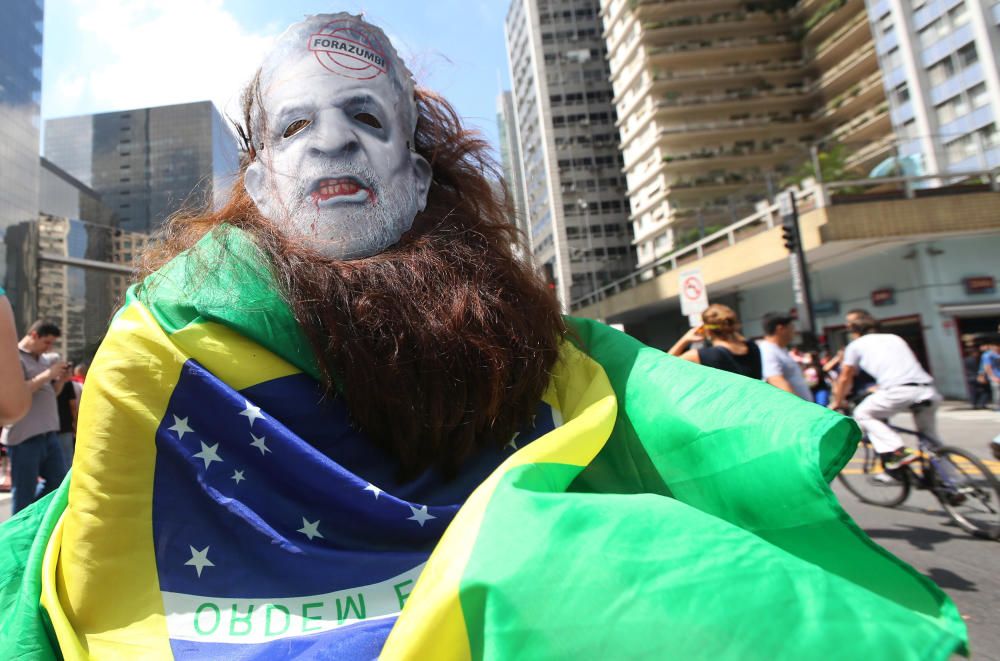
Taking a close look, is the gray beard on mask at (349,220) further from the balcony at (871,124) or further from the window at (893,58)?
the window at (893,58)

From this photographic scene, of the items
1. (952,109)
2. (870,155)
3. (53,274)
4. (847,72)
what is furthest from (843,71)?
(53,274)

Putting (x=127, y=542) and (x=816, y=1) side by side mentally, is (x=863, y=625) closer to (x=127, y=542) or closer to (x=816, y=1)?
(x=127, y=542)

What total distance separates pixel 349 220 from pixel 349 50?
440 millimetres

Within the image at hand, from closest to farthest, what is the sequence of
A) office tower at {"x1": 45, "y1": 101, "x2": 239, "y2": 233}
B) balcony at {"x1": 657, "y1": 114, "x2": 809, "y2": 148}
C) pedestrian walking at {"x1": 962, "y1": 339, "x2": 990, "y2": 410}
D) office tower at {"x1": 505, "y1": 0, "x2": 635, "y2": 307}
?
office tower at {"x1": 45, "y1": 101, "x2": 239, "y2": 233}
pedestrian walking at {"x1": 962, "y1": 339, "x2": 990, "y2": 410}
balcony at {"x1": 657, "y1": 114, "x2": 809, "y2": 148}
office tower at {"x1": 505, "y1": 0, "x2": 635, "y2": 307}

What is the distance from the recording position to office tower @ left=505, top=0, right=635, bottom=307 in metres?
59.0

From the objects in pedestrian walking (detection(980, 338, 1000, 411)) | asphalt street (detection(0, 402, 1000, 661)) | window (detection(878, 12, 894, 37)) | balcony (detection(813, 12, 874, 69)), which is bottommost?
asphalt street (detection(0, 402, 1000, 661))

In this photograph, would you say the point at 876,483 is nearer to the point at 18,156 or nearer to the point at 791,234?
the point at 791,234

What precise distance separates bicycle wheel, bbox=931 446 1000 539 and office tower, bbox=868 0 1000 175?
1176 inches

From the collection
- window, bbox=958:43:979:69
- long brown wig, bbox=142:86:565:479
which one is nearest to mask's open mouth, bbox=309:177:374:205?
long brown wig, bbox=142:86:565:479

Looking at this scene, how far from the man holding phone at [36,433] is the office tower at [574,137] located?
54.5m

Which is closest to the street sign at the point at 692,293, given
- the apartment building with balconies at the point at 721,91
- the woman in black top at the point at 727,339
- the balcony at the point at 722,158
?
the woman in black top at the point at 727,339

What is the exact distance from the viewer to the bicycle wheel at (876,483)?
4.77 m

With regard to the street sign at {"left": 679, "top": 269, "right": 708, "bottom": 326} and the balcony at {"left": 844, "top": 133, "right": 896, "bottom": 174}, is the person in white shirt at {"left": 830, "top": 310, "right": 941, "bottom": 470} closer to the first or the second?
the street sign at {"left": 679, "top": 269, "right": 708, "bottom": 326}

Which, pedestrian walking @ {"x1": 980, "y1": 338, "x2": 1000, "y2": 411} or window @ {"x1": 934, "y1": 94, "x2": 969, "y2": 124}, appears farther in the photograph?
window @ {"x1": 934, "y1": 94, "x2": 969, "y2": 124}
